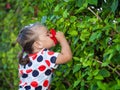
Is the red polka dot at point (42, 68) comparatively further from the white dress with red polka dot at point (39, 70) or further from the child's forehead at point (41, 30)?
the child's forehead at point (41, 30)

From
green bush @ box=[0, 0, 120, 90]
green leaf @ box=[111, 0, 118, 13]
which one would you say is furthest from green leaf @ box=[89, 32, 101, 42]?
green leaf @ box=[111, 0, 118, 13]

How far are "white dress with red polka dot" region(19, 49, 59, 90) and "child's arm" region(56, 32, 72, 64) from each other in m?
0.04

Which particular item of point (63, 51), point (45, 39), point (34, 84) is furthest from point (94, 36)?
point (34, 84)

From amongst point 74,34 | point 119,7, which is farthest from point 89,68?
point 119,7

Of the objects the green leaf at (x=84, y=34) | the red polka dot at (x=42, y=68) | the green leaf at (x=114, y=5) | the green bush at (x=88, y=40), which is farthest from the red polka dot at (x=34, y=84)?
the green leaf at (x=114, y=5)

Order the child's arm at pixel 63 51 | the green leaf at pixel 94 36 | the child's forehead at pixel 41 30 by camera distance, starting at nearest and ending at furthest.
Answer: the green leaf at pixel 94 36, the child's arm at pixel 63 51, the child's forehead at pixel 41 30

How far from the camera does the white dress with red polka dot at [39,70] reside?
3090 millimetres

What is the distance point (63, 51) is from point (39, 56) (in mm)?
189

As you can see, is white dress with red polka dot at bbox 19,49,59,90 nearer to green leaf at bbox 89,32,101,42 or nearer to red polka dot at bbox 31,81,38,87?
red polka dot at bbox 31,81,38,87

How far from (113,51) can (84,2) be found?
1.64ft

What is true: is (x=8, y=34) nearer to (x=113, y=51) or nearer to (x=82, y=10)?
(x=82, y=10)

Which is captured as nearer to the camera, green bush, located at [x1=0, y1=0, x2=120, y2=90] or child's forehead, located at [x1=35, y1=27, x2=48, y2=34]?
green bush, located at [x1=0, y1=0, x2=120, y2=90]

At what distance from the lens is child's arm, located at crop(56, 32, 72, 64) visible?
3028 millimetres

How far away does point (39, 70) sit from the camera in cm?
312
